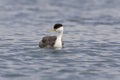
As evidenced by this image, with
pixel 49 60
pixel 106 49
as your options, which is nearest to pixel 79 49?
pixel 106 49

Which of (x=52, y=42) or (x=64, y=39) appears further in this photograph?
(x=64, y=39)

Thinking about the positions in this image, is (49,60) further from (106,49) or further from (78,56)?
(106,49)

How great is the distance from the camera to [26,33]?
3159 cm

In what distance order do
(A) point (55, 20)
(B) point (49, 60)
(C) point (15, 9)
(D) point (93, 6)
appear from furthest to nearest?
(D) point (93, 6) < (C) point (15, 9) < (A) point (55, 20) < (B) point (49, 60)

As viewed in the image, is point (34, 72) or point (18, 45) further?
point (18, 45)

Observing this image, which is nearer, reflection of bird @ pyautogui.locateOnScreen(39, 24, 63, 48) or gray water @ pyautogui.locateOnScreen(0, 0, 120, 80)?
gray water @ pyautogui.locateOnScreen(0, 0, 120, 80)

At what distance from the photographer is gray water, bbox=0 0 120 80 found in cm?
2145

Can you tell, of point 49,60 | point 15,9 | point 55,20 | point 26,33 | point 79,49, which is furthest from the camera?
point 15,9

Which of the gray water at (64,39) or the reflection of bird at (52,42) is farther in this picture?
the reflection of bird at (52,42)

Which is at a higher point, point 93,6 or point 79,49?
point 93,6

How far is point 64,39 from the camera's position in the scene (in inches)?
1192

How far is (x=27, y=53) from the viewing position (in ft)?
83.0

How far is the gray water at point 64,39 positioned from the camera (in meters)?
21.5

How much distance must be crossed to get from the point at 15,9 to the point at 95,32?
1156cm
